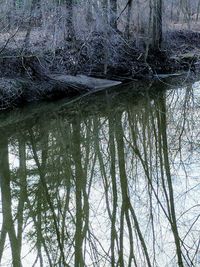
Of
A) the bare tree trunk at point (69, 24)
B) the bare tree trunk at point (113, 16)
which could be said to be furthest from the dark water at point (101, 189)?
the bare tree trunk at point (113, 16)

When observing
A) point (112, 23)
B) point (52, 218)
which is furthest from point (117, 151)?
point (112, 23)

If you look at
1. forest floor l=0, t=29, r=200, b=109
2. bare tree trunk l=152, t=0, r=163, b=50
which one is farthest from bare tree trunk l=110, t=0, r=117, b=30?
bare tree trunk l=152, t=0, r=163, b=50

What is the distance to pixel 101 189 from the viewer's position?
7.57 meters

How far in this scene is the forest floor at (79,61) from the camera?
1439 centimetres

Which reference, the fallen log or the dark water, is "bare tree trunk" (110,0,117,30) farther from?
the dark water

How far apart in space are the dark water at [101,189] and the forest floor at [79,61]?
1.88 m

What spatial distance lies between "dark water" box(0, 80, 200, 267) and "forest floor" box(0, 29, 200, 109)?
1.88 meters

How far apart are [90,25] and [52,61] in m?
1.98

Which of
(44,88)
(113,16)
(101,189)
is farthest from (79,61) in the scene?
(101,189)

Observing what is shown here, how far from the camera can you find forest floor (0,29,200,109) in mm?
14391

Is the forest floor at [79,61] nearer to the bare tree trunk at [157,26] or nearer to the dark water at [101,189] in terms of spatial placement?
the bare tree trunk at [157,26]

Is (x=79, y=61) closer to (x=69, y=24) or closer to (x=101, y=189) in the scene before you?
(x=69, y=24)

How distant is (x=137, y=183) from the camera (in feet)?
25.7

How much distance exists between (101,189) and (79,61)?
1075 centimetres
